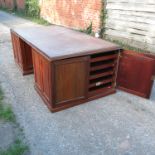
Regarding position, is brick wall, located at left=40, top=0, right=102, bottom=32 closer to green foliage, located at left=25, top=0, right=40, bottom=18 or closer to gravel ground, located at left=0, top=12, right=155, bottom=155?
green foliage, located at left=25, top=0, right=40, bottom=18

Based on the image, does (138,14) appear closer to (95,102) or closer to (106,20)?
(106,20)

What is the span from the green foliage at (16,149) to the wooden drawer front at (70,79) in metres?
0.74

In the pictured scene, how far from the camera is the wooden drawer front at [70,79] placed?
2.55 metres

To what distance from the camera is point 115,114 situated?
8.95ft

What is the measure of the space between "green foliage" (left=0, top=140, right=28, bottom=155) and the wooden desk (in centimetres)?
69

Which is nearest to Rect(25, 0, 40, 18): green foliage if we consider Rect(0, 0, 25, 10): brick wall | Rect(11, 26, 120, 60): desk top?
Rect(0, 0, 25, 10): brick wall

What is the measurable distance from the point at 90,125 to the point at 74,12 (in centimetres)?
520

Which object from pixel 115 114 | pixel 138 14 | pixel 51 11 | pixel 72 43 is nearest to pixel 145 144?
pixel 115 114

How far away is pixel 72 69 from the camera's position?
103 inches

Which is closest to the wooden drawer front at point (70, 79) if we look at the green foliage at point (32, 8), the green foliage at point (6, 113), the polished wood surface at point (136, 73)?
the green foliage at point (6, 113)

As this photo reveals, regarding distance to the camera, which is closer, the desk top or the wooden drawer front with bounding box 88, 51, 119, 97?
the desk top

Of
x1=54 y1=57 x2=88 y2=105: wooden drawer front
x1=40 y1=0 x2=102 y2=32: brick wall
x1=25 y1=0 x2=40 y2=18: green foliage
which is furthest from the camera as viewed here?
x1=25 y1=0 x2=40 y2=18: green foliage

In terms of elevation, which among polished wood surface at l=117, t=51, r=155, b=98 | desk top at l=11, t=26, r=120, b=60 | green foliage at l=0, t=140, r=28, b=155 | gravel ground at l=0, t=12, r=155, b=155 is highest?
desk top at l=11, t=26, r=120, b=60

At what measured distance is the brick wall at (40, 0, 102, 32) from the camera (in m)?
5.96
